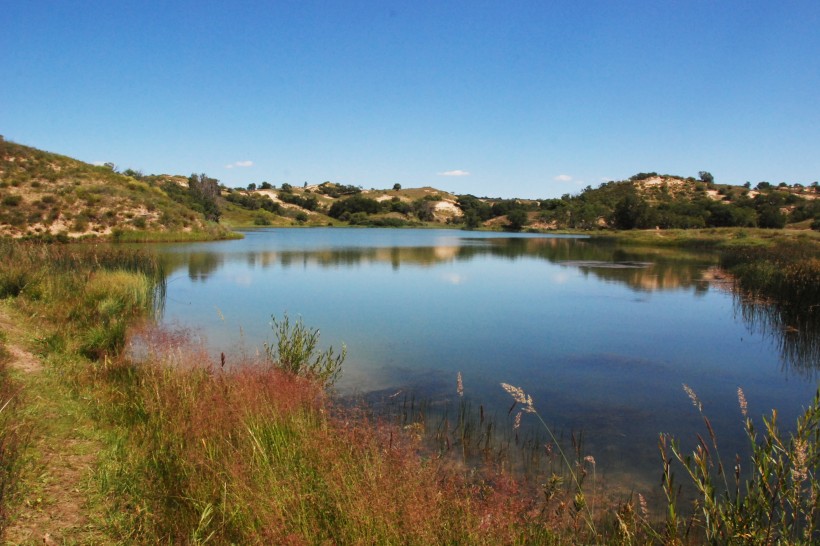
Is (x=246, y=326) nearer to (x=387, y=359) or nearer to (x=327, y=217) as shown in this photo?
(x=387, y=359)

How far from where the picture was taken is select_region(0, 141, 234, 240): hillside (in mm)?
36375

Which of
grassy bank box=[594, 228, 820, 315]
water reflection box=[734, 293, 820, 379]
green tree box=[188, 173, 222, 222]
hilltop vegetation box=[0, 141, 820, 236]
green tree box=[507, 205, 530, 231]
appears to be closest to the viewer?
water reflection box=[734, 293, 820, 379]

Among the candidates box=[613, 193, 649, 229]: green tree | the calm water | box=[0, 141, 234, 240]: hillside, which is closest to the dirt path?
the calm water

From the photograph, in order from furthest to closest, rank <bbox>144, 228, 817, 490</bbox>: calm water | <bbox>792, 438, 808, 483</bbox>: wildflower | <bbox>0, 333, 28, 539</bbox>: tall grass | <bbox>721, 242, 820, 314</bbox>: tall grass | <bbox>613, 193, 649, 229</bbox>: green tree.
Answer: <bbox>613, 193, 649, 229</bbox>: green tree → <bbox>721, 242, 820, 314</bbox>: tall grass → <bbox>144, 228, 817, 490</bbox>: calm water → <bbox>0, 333, 28, 539</bbox>: tall grass → <bbox>792, 438, 808, 483</bbox>: wildflower

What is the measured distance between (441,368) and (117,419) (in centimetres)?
624

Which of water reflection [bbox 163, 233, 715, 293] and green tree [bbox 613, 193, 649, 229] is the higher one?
green tree [bbox 613, 193, 649, 229]

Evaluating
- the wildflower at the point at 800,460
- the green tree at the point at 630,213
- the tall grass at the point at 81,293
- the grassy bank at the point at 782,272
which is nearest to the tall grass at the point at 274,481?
the wildflower at the point at 800,460

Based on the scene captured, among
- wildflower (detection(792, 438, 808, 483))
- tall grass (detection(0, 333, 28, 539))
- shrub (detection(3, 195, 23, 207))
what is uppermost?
shrub (detection(3, 195, 23, 207))

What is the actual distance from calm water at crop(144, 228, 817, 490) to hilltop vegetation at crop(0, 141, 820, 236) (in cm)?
1911

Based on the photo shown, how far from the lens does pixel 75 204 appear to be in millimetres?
39906

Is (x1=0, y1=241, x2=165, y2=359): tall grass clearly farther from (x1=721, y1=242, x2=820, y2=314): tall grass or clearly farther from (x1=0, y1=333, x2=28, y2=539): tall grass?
(x1=721, y1=242, x2=820, y2=314): tall grass

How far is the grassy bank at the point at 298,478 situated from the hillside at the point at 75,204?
3534cm

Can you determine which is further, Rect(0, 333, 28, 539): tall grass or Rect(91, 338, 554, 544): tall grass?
Rect(0, 333, 28, 539): tall grass

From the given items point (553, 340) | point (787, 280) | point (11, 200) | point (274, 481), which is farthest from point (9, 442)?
point (11, 200)
